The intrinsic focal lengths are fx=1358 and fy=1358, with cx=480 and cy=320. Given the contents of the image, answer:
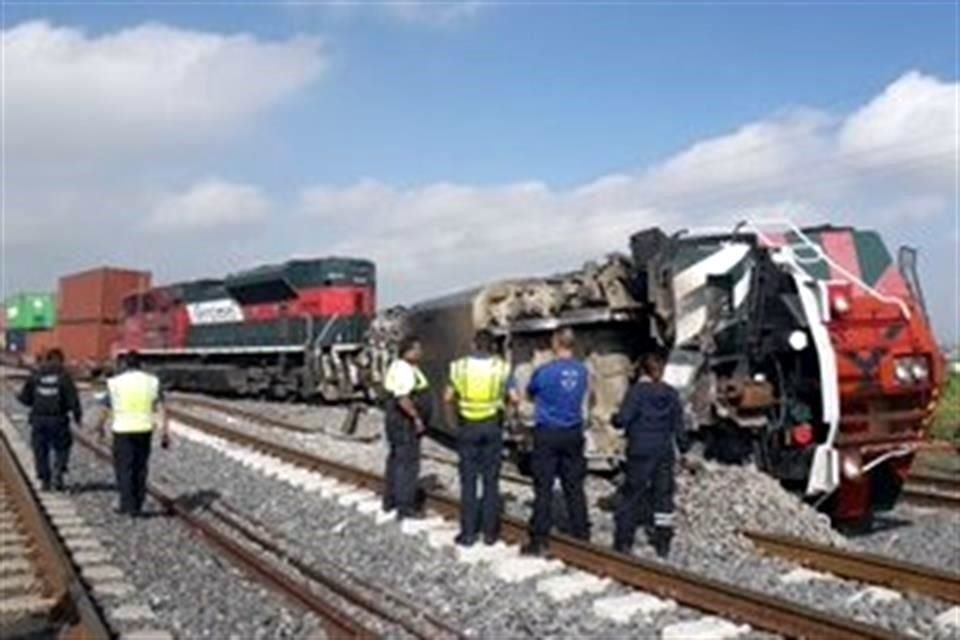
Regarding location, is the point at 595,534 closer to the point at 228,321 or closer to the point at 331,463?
the point at 331,463

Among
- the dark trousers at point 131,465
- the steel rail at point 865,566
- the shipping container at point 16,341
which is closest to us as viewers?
the steel rail at point 865,566

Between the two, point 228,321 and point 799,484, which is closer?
point 799,484

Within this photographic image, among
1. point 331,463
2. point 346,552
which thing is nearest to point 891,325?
point 346,552

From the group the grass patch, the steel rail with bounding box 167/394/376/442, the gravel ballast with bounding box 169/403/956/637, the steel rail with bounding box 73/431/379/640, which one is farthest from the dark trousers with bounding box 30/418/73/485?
the grass patch

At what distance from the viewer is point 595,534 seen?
37.2ft

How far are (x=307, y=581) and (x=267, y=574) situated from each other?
0.29 metres

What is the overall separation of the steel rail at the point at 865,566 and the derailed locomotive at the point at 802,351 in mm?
1828

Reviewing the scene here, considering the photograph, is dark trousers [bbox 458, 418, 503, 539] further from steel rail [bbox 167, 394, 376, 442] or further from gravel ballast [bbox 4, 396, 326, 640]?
steel rail [bbox 167, 394, 376, 442]

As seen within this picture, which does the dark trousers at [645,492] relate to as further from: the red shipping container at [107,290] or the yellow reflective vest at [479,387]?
the red shipping container at [107,290]

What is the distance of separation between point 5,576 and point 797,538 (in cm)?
581

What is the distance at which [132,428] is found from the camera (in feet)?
42.5

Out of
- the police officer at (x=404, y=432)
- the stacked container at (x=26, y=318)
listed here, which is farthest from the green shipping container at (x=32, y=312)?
the police officer at (x=404, y=432)

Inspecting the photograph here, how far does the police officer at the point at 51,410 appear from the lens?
14.7m

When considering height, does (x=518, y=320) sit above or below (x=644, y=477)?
above
